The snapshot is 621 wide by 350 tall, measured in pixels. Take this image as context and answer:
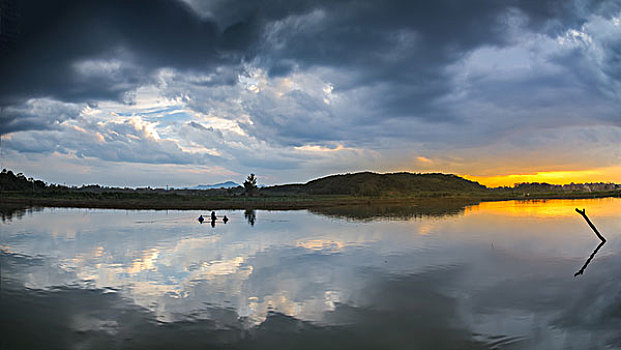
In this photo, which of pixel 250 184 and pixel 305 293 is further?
pixel 250 184

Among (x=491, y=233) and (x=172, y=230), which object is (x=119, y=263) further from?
(x=491, y=233)

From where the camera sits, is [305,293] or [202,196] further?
[202,196]

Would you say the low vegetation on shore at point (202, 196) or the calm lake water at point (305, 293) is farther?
the low vegetation on shore at point (202, 196)

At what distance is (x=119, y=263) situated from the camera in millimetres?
21141

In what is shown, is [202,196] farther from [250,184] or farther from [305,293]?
[305,293]

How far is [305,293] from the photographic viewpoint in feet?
51.5

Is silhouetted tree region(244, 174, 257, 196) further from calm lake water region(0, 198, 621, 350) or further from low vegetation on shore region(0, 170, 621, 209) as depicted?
calm lake water region(0, 198, 621, 350)

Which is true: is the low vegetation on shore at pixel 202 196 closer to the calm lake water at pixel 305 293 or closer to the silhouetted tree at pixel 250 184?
the silhouetted tree at pixel 250 184

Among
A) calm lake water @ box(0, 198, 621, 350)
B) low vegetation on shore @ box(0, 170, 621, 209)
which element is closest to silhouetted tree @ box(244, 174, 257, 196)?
low vegetation on shore @ box(0, 170, 621, 209)

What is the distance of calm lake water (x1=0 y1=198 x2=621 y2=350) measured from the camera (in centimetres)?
1130

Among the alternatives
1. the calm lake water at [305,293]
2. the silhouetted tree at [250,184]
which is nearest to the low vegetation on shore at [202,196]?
the silhouetted tree at [250,184]

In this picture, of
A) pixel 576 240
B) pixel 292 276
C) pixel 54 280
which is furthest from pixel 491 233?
pixel 54 280

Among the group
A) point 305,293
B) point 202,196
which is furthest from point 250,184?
point 305,293

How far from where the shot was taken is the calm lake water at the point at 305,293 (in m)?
11.3
